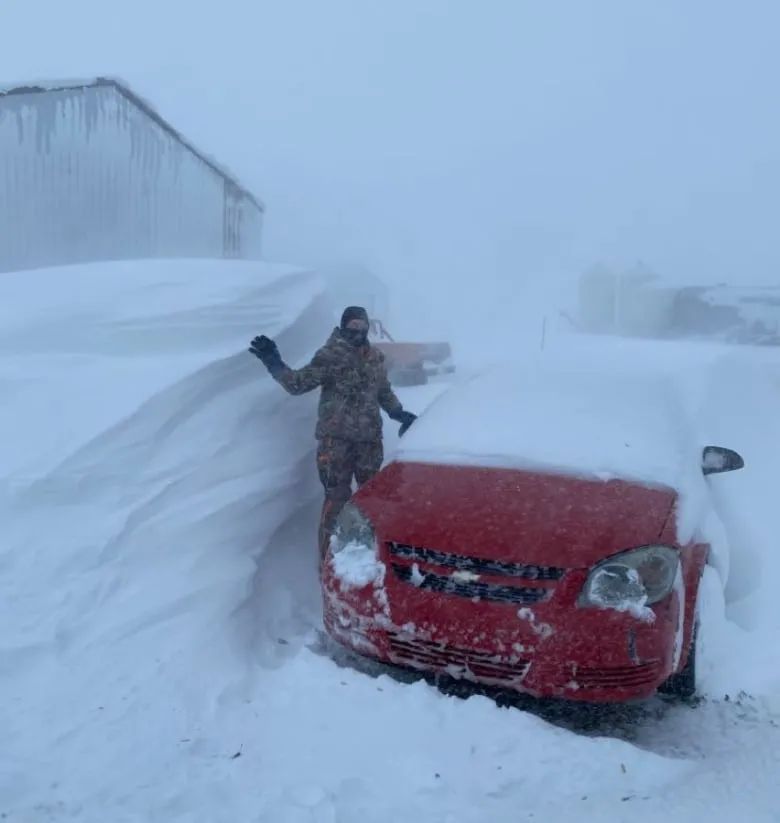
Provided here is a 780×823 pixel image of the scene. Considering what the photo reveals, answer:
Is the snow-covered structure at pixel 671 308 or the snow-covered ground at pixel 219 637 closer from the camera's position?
the snow-covered ground at pixel 219 637

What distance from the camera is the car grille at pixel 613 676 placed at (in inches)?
129

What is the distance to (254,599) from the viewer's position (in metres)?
4.52

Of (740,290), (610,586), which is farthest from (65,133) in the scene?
(740,290)

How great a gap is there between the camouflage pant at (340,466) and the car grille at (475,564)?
1.65 metres

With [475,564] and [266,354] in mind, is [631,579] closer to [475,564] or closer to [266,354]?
[475,564]

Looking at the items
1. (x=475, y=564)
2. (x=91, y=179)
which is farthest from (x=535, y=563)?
(x=91, y=179)

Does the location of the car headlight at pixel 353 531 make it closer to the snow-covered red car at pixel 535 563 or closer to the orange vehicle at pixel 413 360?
the snow-covered red car at pixel 535 563

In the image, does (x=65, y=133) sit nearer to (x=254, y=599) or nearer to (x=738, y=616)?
(x=254, y=599)

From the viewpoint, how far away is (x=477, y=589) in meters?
3.42

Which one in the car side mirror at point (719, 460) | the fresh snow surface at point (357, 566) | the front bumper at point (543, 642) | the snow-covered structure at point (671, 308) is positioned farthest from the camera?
the snow-covered structure at point (671, 308)

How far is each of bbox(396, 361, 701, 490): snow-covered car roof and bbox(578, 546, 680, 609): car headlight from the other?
606 mm

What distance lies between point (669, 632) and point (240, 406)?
308cm

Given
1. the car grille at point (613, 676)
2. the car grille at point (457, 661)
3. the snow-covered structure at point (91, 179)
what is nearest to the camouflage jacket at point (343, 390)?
the car grille at point (457, 661)

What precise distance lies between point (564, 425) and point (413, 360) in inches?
498
